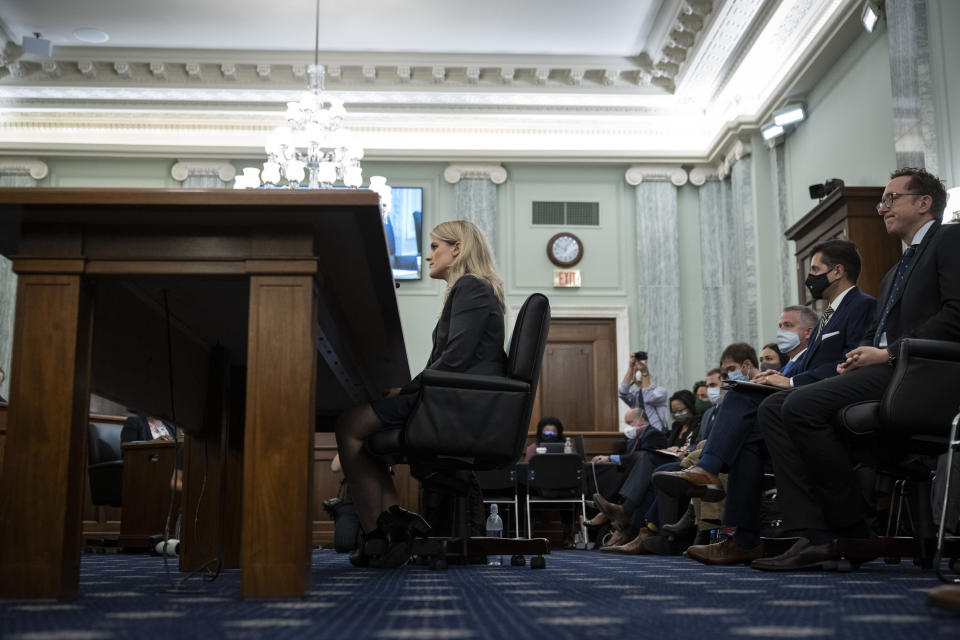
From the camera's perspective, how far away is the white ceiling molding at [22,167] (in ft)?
35.2

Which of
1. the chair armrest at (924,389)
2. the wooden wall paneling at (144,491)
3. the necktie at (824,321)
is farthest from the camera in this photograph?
the wooden wall paneling at (144,491)

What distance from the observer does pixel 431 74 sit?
33.3 feet

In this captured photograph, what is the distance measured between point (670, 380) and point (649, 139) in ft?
8.65

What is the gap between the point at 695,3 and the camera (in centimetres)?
866

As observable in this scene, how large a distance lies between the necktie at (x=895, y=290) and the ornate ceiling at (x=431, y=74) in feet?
17.4

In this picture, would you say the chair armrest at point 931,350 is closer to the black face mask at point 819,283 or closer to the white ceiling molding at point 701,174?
the black face mask at point 819,283

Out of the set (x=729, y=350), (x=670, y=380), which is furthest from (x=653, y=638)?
(x=670, y=380)

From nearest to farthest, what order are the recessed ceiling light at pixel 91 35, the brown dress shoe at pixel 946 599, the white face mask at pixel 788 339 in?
the brown dress shoe at pixel 946 599
the white face mask at pixel 788 339
the recessed ceiling light at pixel 91 35

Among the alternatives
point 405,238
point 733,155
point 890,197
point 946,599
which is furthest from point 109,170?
point 946,599

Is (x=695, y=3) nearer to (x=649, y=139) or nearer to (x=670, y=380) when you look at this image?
(x=649, y=139)

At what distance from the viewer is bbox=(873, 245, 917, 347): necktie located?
9.91ft

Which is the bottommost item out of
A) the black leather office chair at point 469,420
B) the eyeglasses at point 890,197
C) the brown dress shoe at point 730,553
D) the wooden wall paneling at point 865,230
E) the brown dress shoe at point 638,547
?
the brown dress shoe at point 638,547

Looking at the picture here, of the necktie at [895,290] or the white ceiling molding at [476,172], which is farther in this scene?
the white ceiling molding at [476,172]

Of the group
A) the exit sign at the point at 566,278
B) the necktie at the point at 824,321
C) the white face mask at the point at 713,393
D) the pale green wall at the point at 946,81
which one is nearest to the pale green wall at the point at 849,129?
the pale green wall at the point at 946,81
